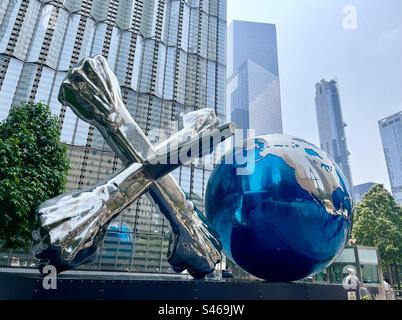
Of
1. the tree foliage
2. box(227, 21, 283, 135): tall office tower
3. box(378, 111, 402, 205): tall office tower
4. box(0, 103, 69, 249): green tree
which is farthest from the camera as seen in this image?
box(378, 111, 402, 205): tall office tower

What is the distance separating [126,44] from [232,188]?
4926cm

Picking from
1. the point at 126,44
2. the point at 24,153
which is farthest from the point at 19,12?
the point at 24,153

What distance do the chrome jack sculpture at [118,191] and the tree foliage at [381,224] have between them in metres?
23.0

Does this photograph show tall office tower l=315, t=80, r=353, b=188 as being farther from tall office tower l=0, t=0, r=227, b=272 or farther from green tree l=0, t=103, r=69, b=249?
green tree l=0, t=103, r=69, b=249

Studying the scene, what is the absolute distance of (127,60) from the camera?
47.5m

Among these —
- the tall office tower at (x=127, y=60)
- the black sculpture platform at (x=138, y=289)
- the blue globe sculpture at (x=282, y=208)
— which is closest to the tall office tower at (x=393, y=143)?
the tall office tower at (x=127, y=60)

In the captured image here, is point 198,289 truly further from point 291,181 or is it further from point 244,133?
point 244,133

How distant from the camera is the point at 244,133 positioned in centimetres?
630

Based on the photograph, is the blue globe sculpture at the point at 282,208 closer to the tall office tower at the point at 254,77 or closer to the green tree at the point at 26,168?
the green tree at the point at 26,168

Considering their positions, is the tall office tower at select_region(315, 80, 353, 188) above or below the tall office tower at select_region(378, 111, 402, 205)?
above

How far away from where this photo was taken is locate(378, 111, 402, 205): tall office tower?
102 m

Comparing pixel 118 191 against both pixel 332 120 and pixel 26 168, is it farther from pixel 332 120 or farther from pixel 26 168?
pixel 332 120

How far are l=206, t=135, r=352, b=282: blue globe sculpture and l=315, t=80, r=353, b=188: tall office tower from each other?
165738mm

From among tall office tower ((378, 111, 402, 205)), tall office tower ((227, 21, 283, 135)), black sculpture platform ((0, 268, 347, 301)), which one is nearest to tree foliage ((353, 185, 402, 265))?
black sculpture platform ((0, 268, 347, 301))
